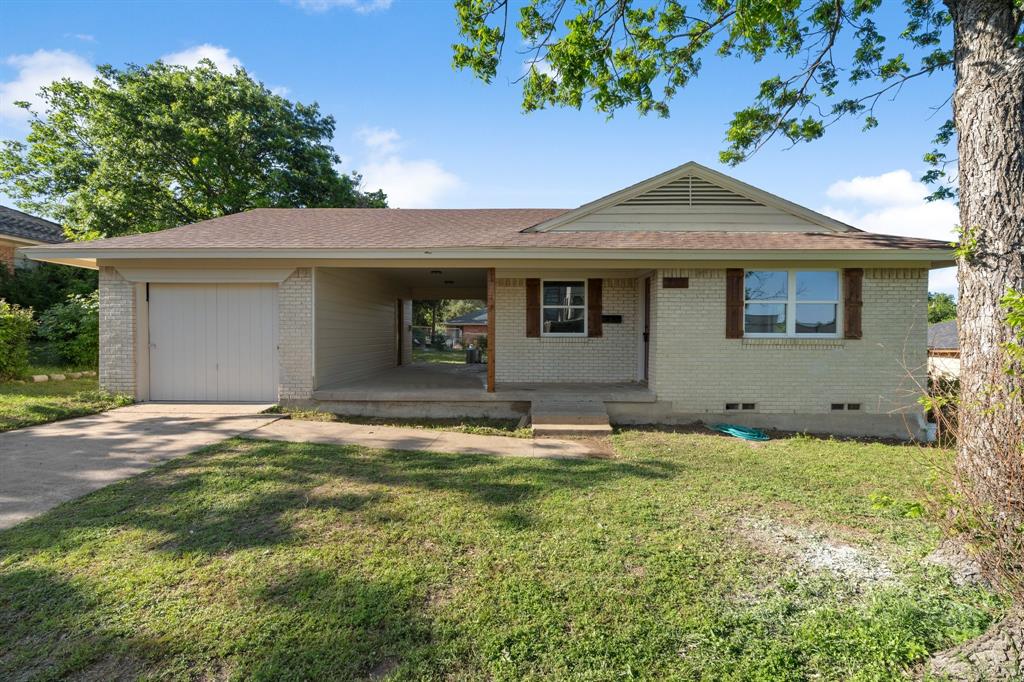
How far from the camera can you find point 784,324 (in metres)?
9.03

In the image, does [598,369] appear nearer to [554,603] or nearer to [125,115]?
[554,603]

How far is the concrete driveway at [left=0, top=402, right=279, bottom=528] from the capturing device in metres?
4.75

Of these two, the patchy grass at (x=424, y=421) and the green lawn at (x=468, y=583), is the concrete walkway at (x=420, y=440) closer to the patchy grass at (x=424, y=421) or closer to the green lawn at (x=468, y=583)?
the patchy grass at (x=424, y=421)

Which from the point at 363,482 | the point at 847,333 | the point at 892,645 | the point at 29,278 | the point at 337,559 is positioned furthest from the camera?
the point at 29,278

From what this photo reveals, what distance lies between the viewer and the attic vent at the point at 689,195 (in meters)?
9.81

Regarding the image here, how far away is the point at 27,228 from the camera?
18281 mm

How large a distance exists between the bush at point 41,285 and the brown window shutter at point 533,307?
586 inches

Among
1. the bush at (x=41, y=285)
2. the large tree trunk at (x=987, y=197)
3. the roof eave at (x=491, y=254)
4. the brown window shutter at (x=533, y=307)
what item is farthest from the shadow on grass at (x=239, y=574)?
the bush at (x=41, y=285)

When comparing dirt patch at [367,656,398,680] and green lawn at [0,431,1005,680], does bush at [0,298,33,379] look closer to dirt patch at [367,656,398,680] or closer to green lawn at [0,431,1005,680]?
green lawn at [0,431,1005,680]

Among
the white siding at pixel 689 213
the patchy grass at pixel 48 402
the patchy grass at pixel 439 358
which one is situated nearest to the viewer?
the patchy grass at pixel 48 402

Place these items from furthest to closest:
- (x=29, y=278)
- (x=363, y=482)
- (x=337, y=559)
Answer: (x=29, y=278) → (x=363, y=482) → (x=337, y=559)

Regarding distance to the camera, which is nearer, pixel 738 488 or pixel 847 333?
pixel 738 488

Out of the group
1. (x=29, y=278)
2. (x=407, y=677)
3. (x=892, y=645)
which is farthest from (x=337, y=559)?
(x=29, y=278)

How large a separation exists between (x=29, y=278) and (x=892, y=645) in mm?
22324
